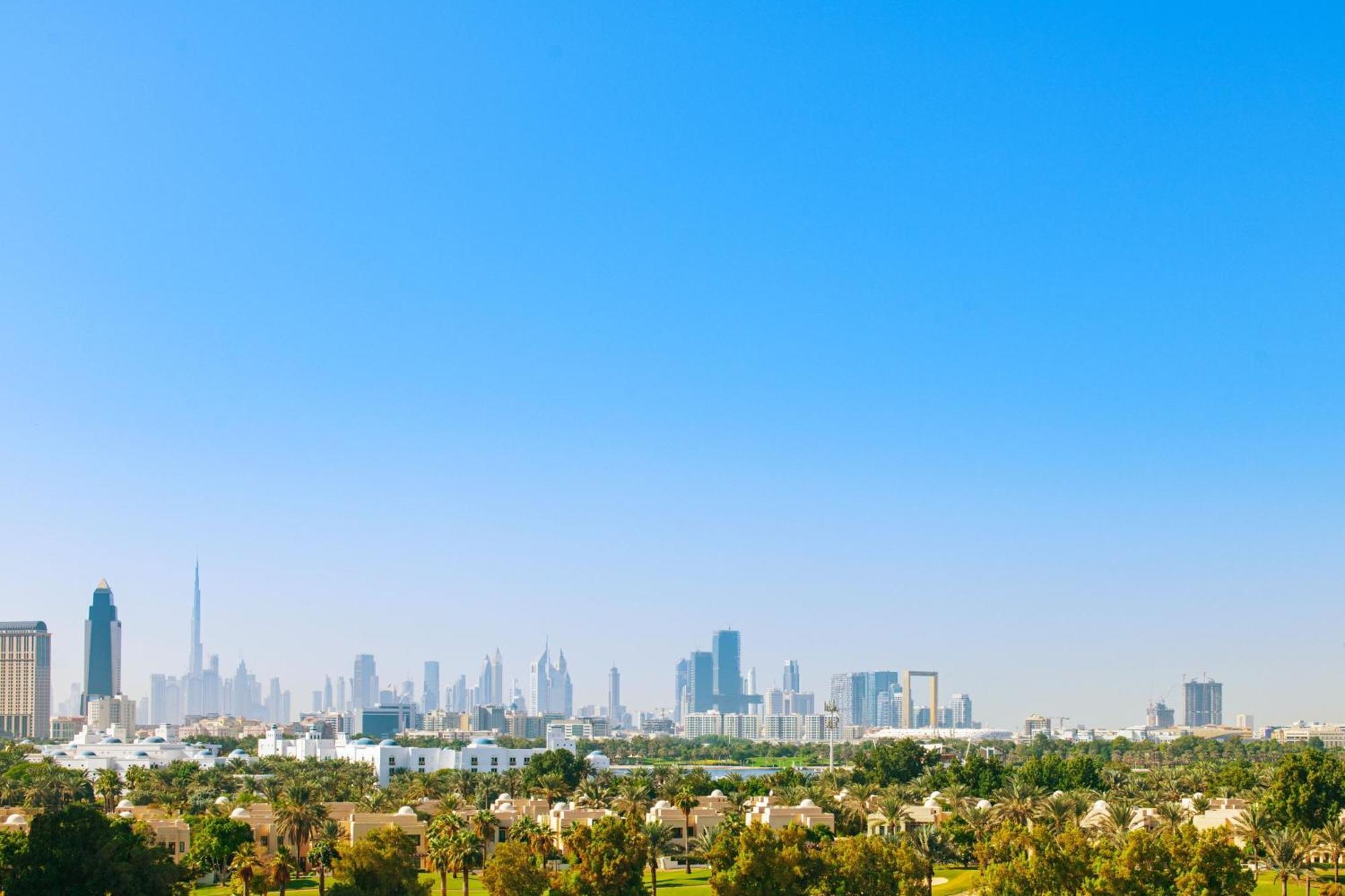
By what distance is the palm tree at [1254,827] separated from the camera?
77062 mm

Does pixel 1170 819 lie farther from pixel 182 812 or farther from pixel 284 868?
pixel 182 812

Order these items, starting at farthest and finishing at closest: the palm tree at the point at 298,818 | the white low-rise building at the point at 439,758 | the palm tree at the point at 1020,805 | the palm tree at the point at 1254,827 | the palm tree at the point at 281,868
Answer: the white low-rise building at the point at 439,758, the palm tree at the point at 1020,805, the palm tree at the point at 298,818, the palm tree at the point at 1254,827, the palm tree at the point at 281,868

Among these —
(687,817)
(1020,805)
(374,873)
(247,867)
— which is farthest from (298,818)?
(1020,805)

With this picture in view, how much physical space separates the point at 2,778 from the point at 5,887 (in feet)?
234


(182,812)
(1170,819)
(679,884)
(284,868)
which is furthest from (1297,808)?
Result: (182,812)

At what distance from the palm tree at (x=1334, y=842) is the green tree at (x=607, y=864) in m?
33.3

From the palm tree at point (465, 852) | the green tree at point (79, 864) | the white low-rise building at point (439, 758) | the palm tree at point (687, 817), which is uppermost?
the green tree at point (79, 864)

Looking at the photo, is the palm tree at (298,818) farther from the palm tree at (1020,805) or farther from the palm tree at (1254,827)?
the palm tree at (1254,827)

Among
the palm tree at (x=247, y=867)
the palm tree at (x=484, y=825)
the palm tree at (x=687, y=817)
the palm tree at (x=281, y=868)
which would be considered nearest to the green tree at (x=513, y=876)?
the palm tree at (x=484, y=825)

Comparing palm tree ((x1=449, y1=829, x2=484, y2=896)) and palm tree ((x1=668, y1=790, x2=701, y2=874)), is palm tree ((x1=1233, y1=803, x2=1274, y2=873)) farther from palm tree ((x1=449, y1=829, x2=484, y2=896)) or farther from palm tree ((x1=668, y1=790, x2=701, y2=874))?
palm tree ((x1=449, y1=829, x2=484, y2=896))

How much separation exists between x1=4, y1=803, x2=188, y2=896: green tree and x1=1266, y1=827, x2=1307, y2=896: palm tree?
156ft

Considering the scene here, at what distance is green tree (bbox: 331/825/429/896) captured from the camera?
65.8 m

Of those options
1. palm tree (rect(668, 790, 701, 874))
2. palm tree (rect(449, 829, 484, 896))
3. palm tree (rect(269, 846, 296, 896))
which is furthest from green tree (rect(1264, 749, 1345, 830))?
palm tree (rect(269, 846, 296, 896))

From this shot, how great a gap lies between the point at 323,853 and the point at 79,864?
840 inches
